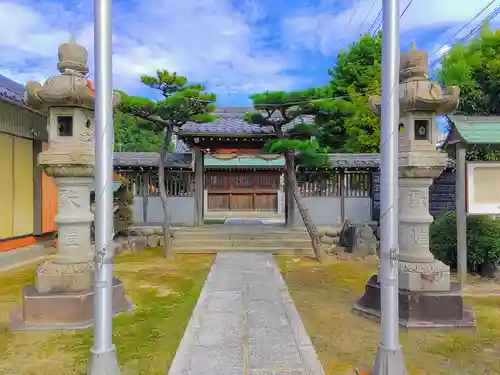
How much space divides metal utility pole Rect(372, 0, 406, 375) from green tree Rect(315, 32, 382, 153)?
618 inches

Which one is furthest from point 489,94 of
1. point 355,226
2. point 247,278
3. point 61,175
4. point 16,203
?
point 16,203

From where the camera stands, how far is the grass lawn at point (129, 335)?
390 cm

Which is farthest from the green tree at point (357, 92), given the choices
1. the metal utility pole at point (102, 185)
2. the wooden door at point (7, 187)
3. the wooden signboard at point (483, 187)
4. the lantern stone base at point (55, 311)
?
the metal utility pole at point (102, 185)

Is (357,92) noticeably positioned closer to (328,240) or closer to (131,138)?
(328,240)

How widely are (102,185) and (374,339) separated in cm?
352

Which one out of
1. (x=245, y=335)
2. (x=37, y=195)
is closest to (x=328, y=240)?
(x=245, y=335)

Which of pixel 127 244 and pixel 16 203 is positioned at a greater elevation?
pixel 16 203

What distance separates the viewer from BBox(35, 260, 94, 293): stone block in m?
5.20

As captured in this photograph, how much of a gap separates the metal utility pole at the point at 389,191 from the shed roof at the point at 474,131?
4.02 meters

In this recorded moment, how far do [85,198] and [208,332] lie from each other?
2.67 metres

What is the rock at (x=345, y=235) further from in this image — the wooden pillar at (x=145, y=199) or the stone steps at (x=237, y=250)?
the wooden pillar at (x=145, y=199)

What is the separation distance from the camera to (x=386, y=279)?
3451 millimetres

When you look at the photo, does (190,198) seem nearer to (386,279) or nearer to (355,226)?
(355,226)

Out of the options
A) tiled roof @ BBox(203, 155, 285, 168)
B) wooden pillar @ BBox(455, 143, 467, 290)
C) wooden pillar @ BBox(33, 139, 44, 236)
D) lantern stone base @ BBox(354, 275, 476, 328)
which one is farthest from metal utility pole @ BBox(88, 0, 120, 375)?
tiled roof @ BBox(203, 155, 285, 168)
